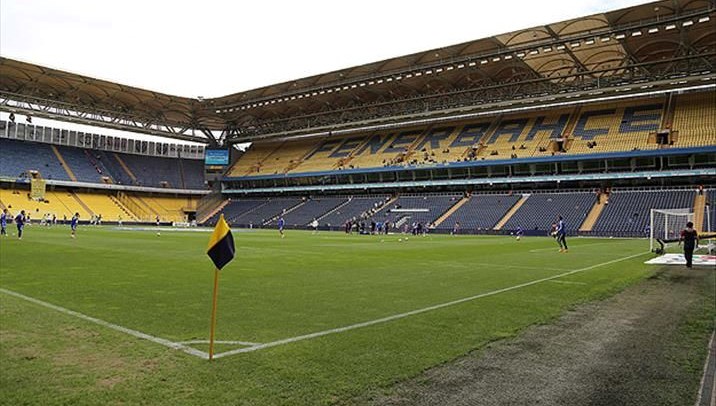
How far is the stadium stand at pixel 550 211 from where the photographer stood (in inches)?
1837

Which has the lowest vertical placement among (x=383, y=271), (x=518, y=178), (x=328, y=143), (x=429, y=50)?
(x=383, y=271)

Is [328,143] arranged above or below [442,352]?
above

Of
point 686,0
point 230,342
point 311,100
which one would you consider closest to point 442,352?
point 230,342

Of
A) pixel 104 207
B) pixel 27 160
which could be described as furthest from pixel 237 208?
pixel 27 160

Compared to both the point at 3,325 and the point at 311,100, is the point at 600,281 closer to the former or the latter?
the point at 3,325

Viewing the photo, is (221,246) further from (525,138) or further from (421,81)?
(525,138)

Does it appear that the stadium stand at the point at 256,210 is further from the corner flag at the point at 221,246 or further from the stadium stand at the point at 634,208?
the corner flag at the point at 221,246

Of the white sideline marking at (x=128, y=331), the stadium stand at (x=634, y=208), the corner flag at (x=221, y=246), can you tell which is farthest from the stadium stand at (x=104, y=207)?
the corner flag at (x=221, y=246)

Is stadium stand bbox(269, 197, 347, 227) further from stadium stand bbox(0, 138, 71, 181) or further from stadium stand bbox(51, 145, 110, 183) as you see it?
stadium stand bbox(0, 138, 71, 181)

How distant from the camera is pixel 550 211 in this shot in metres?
49.3

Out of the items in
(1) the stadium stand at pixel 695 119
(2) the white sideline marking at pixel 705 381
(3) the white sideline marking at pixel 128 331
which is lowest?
(3) the white sideline marking at pixel 128 331

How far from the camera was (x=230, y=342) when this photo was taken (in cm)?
591

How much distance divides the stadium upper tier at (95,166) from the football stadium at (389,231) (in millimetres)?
392

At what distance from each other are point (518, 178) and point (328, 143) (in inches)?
1357
